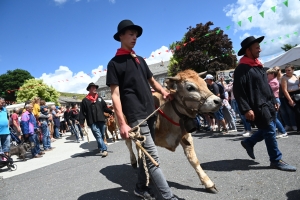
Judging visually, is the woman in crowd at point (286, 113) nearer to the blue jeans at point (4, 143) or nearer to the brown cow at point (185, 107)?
the brown cow at point (185, 107)

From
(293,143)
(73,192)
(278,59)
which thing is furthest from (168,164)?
(278,59)

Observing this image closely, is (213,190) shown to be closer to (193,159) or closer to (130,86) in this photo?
(193,159)

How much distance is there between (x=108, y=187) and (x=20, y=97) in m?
53.3

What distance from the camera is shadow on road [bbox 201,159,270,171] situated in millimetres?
3861

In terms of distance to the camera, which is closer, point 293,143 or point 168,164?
point 168,164

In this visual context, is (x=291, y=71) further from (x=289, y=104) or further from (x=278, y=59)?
(x=278, y=59)

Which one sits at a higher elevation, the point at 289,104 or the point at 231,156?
the point at 289,104

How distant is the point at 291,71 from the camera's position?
6254 millimetres

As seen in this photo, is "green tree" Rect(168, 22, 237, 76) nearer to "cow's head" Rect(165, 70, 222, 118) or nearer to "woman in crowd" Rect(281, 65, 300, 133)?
"woman in crowd" Rect(281, 65, 300, 133)

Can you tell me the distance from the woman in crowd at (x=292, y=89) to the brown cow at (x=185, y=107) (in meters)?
4.31

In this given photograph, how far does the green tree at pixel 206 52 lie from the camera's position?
34.7 meters

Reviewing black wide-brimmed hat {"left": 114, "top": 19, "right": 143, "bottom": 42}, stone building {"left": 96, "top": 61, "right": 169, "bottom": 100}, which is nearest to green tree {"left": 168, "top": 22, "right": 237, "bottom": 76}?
stone building {"left": 96, "top": 61, "right": 169, "bottom": 100}

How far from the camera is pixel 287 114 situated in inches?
264

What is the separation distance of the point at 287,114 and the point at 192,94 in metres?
5.16
